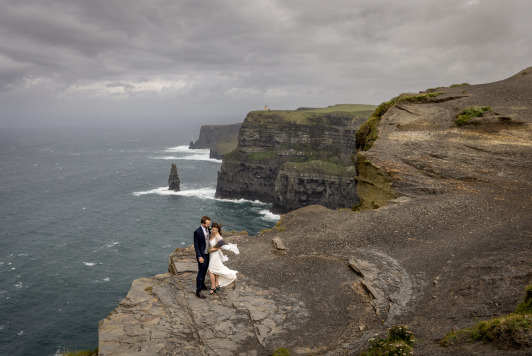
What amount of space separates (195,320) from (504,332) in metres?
8.23

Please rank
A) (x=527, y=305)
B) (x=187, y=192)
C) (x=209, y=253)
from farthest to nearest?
1. (x=187, y=192)
2. (x=209, y=253)
3. (x=527, y=305)

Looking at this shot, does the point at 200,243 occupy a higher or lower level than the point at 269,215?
higher

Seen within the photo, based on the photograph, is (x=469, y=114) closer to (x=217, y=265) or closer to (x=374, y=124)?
(x=374, y=124)

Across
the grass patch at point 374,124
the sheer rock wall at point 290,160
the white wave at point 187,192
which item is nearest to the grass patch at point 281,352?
the grass patch at point 374,124

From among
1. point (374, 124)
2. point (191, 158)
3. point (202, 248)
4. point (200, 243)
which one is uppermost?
point (374, 124)

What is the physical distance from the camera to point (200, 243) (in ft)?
39.5

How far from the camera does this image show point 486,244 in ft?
43.1

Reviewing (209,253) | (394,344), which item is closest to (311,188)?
(209,253)

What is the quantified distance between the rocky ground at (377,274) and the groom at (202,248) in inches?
21.6

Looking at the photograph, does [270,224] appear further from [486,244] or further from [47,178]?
[47,178]

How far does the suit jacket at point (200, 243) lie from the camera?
11.9 meters

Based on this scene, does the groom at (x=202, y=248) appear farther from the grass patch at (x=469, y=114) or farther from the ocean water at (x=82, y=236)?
the ocean water at (x=82, y=236)

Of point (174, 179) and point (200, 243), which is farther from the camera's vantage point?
point (174, 179)

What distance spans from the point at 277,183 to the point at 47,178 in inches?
3209
